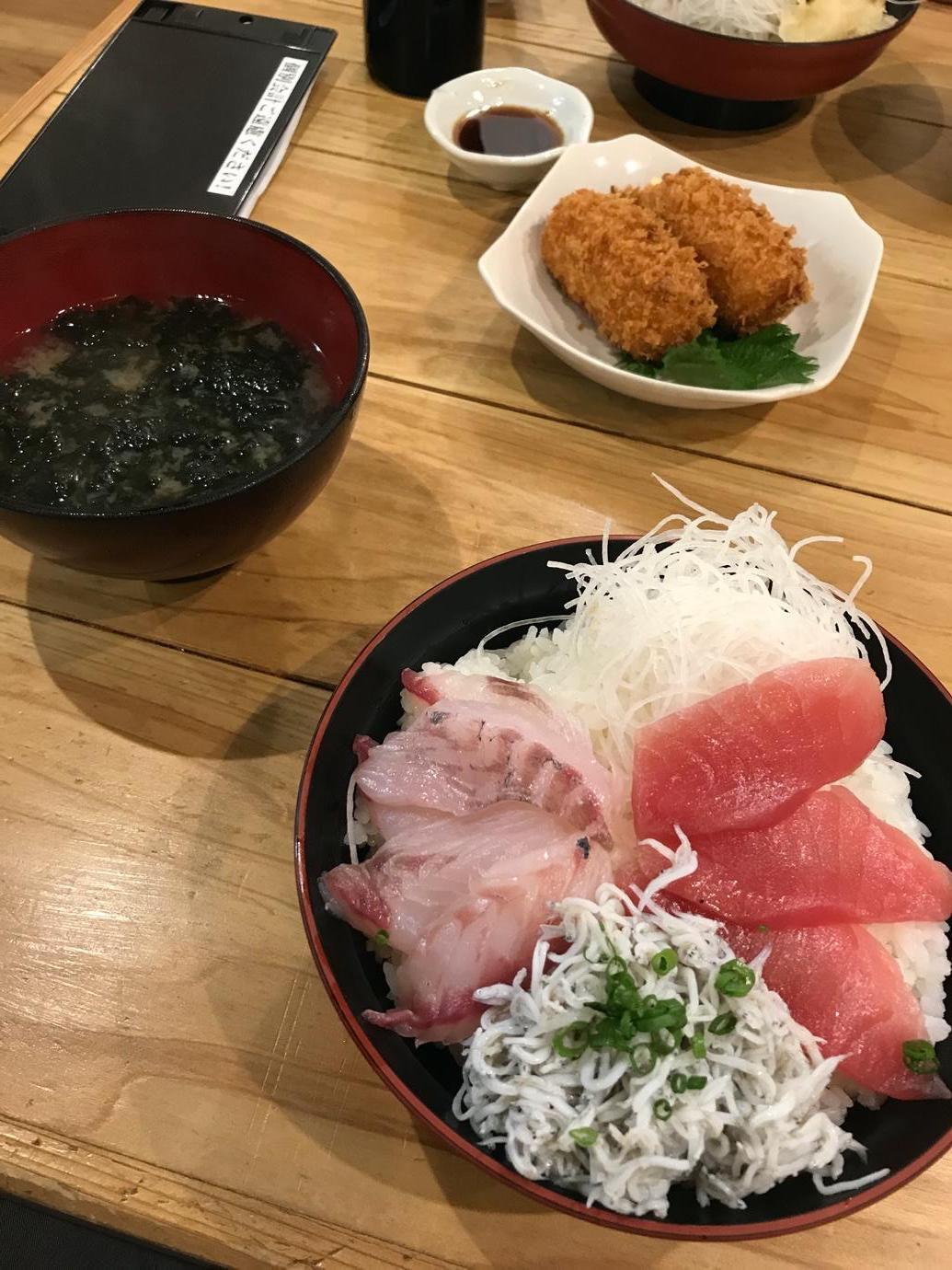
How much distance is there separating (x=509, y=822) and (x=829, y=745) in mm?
360

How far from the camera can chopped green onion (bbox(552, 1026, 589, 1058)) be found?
0.83 meters

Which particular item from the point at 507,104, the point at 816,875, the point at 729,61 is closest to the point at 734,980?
the point at 816,875

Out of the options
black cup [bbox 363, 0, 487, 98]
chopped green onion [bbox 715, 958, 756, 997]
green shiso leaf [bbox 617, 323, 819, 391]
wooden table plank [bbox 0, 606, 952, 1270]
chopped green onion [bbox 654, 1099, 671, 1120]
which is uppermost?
black cup [bbox 363, 0, 487, 98]

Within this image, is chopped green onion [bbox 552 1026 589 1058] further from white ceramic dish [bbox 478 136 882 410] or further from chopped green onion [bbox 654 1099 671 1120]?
white ceramic dish [bbox 478 136 882 410]

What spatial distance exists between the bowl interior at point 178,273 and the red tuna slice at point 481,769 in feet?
1.65

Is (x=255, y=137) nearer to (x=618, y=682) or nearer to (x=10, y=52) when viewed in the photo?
(x=10, y=52)

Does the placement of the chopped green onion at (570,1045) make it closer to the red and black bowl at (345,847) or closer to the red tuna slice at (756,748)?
the red and black bowl at (345,847)

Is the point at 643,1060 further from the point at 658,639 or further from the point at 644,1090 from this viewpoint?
the point at 658,639

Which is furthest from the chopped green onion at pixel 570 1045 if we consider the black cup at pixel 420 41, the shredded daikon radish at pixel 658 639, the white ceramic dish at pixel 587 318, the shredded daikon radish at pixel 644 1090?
the black cup at pixel 420 41

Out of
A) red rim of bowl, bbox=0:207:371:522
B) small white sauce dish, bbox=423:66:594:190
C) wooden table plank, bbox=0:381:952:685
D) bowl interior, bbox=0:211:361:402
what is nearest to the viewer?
red rim of bowl, bbox=0:207:371:522

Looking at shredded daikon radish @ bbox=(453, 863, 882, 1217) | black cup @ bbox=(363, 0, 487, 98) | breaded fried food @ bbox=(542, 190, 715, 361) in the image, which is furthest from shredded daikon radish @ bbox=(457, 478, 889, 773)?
black cup @ bbox=(363, 0, 487, 98)

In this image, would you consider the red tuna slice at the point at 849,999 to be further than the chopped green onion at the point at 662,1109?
Yes

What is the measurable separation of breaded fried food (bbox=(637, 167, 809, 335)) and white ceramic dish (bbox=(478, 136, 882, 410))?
72 millimetres

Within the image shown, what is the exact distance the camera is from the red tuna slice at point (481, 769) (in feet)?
3.26
